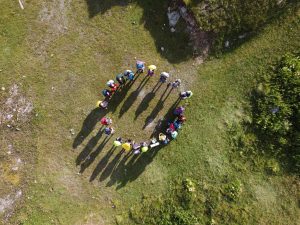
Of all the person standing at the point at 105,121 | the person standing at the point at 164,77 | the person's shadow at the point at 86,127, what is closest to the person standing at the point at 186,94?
the person standing at the point at 164,77

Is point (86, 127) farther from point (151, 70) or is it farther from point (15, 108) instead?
point (151, 70)

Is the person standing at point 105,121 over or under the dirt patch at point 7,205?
over

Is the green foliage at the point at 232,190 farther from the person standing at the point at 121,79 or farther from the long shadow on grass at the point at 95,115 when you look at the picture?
the person standing at the point at 121,79

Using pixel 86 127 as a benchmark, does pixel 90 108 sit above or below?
above

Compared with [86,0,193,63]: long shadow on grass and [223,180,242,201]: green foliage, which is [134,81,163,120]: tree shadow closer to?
[86,0,193,63]: long shadow on grass

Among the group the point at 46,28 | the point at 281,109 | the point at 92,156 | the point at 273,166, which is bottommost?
the point at 273,166

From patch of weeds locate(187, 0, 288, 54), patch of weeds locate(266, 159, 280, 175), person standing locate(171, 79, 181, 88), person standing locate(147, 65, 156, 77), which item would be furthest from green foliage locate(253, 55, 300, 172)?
person standing locate(147, 65, 156, 77)

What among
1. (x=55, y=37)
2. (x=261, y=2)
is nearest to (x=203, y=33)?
(x=261, y=2)

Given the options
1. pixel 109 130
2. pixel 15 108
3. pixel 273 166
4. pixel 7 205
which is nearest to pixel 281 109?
pixel 273 166
